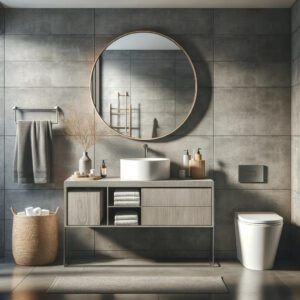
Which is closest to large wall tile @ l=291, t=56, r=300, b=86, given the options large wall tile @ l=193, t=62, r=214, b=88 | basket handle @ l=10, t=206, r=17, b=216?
large wall tile @ l=193, t=62, r=214, b=88

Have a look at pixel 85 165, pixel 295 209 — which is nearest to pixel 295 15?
pixel 295 209

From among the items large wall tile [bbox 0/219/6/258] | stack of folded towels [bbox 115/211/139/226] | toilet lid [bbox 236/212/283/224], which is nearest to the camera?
toilet lid [bbox 236/212/283/224]

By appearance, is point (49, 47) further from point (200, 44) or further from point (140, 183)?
point (140, 183)

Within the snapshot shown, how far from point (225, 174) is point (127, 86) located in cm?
124

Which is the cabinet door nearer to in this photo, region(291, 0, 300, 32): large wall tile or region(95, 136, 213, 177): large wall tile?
region(95, 136, 213, 177): large wall tile

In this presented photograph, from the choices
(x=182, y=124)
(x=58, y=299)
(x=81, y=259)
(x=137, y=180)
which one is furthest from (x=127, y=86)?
(x=58, y=299)

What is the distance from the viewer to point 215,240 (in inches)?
178

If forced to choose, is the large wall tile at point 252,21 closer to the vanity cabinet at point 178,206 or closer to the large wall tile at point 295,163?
the large wall tile at point 295,163

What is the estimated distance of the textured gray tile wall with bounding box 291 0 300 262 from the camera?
13.9 ft

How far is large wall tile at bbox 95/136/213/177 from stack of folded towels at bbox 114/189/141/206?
0.45 metres

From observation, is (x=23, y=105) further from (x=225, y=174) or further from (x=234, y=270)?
(x=234, y=270)

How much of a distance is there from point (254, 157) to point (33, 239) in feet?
7.08

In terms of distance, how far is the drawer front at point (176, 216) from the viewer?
13.4 feet

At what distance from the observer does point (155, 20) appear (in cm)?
446
